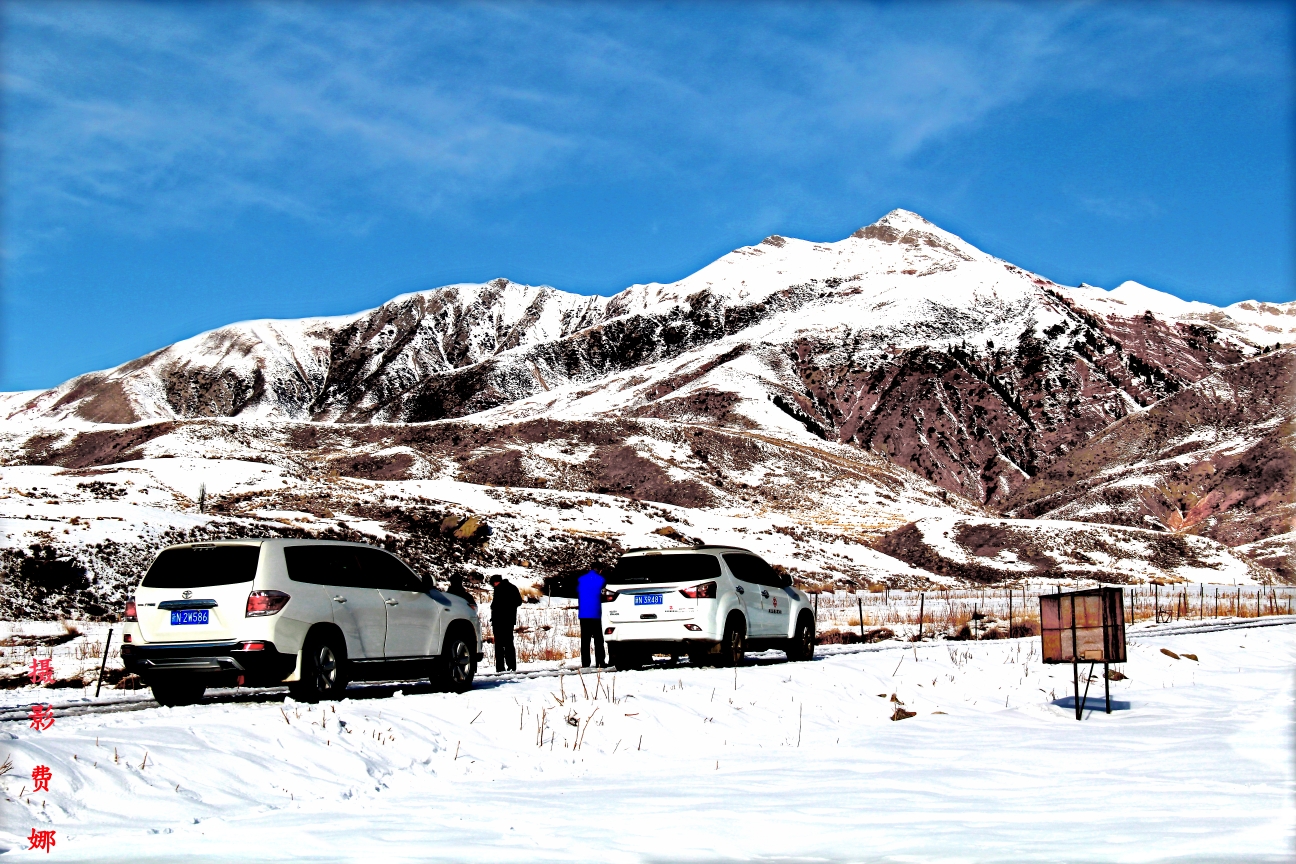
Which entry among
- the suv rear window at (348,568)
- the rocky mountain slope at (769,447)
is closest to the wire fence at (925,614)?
the suv rear window at (348,568)

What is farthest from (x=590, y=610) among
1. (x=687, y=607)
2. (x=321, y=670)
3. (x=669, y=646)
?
(x=321, y=670)

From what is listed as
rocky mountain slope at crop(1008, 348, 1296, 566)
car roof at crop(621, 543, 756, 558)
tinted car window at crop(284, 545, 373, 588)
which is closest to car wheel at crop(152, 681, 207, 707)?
tinted car window at crop(284, 545, 373, 588)

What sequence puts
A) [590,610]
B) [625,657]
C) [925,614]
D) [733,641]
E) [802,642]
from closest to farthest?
[733,641] → [625,657] → [590,610] → [802,642] → [925,614]

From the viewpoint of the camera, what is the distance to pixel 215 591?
1345 cm

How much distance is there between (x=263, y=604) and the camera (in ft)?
43.8

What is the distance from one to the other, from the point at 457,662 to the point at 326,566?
2.72 metres

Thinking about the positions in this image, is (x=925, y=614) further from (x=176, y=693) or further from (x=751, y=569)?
(x=176, y=693)

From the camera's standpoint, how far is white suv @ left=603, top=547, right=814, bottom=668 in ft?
62.8

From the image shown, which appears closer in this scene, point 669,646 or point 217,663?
point 217,663

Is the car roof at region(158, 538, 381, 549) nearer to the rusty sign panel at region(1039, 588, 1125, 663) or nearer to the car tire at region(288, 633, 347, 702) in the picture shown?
the car tire at region(288, 633, 347, 702)

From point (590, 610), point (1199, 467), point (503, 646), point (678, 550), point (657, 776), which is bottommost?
point (657, 776)

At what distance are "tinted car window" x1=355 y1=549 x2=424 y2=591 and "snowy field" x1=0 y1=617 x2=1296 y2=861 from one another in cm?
145

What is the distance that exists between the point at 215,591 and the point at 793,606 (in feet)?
37.0

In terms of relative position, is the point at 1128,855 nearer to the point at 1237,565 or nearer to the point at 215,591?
the point at 215,591
